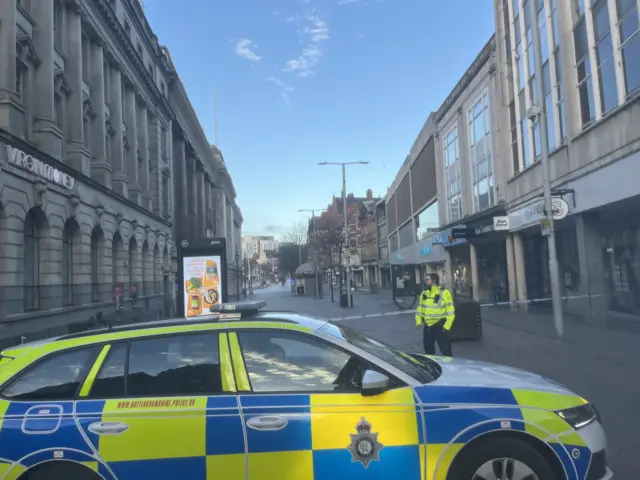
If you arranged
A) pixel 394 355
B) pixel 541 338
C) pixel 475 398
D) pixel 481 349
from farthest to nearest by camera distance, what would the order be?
1. pixel 541 338
2. pixel 481 349
3. pixel 394 355
4. pixel 475 398

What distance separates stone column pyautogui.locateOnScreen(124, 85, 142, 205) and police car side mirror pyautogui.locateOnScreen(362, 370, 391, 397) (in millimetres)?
28374

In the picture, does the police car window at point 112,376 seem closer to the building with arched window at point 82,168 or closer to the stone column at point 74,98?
the building with arched window at point 82,168

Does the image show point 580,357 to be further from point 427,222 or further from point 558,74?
point 427,222

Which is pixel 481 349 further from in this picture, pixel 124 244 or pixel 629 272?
pixel 124 244

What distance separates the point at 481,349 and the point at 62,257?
51.1ft

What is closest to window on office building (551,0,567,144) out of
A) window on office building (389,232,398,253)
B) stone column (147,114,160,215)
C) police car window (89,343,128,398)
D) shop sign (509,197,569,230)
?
shop sign (509,197,569,230)

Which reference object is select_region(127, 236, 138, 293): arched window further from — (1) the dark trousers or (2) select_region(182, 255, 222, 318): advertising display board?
(1) the dark trousers

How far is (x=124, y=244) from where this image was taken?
26.9 m

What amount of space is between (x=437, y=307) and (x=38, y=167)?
14283 mm

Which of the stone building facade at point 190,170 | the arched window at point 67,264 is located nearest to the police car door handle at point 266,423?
the arched window at point 67,264

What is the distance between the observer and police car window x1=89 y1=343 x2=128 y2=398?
3.44 m

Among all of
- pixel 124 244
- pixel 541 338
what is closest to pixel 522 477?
pixel 541 338

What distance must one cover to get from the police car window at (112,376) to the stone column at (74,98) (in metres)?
19.5

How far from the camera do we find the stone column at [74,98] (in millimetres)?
20938
